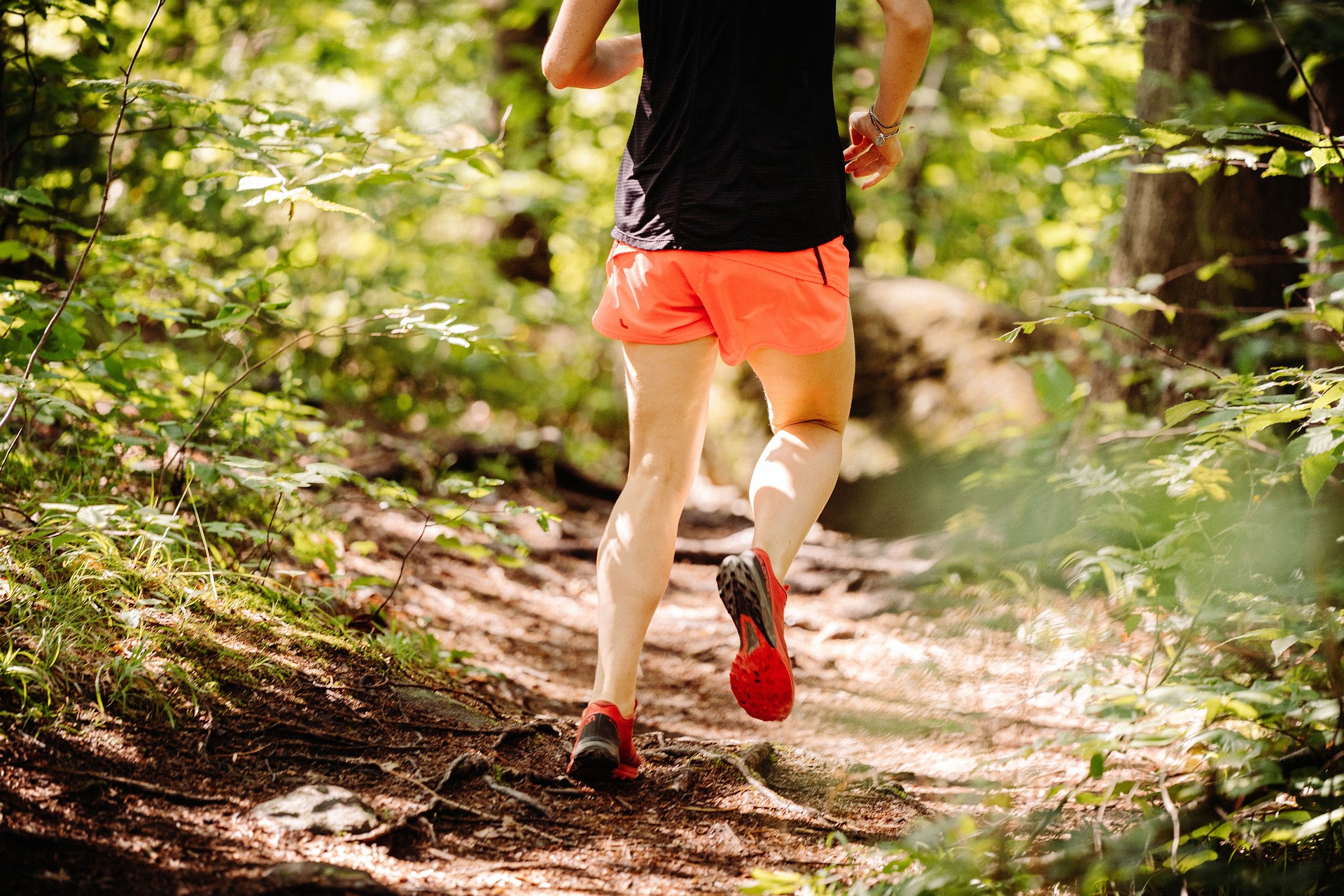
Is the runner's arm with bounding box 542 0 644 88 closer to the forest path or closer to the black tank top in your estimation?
the black tank top

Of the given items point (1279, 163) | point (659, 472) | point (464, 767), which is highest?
point (1279, 163)

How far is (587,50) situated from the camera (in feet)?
6.81

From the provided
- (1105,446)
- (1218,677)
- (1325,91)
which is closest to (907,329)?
(1105,446)

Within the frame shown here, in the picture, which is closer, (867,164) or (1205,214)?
(867,164)

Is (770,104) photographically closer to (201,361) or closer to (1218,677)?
(1218,677)

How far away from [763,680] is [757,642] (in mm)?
77

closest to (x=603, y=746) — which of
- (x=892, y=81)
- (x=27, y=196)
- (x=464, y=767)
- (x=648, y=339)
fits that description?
(x=464, y=767)

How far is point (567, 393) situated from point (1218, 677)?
594cm

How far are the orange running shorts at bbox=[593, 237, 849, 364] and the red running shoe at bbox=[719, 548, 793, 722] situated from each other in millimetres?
463

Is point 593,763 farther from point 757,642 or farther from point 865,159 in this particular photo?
point 865,159

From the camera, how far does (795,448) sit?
2111 mm

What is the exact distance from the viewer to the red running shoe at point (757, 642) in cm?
183

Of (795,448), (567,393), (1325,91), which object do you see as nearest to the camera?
(795,448)

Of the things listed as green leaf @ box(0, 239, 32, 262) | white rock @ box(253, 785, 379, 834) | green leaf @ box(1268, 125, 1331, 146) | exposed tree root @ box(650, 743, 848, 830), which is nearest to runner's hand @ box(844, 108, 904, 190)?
green leaf @ box(1268, 125, 1331, 146)
